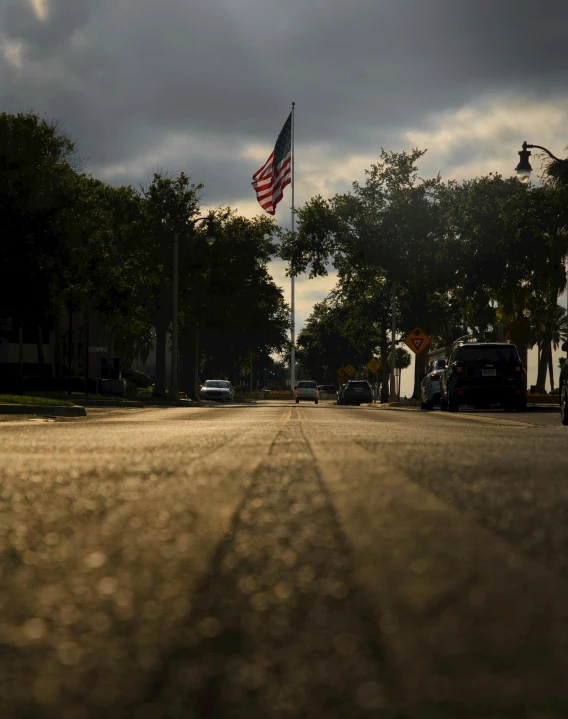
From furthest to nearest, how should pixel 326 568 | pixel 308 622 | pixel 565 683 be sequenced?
pixel 326 568 < pixel 308 622 < pixel 565 683

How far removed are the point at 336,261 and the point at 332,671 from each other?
65455 mm

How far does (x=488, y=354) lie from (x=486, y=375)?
0.66m

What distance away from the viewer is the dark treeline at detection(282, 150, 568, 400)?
188 ft

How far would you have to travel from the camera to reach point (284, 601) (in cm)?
200

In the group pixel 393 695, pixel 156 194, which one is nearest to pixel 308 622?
pixel 393 695

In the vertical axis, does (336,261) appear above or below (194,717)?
above

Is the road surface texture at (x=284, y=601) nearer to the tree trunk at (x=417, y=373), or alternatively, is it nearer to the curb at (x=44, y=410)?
the curb at (x=44, y=410)

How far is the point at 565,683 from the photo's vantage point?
4.50 ft

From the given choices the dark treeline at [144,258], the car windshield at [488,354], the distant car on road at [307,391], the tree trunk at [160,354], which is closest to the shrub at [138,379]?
the dark treeline at [144,258]

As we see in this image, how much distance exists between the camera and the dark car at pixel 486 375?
96.0 ft

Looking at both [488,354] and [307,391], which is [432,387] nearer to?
[488,354]

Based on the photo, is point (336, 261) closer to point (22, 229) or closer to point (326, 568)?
point (22, 229)

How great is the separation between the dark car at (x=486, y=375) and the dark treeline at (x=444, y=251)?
24441 mm

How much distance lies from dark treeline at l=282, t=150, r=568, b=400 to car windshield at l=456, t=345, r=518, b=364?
24.4 m
